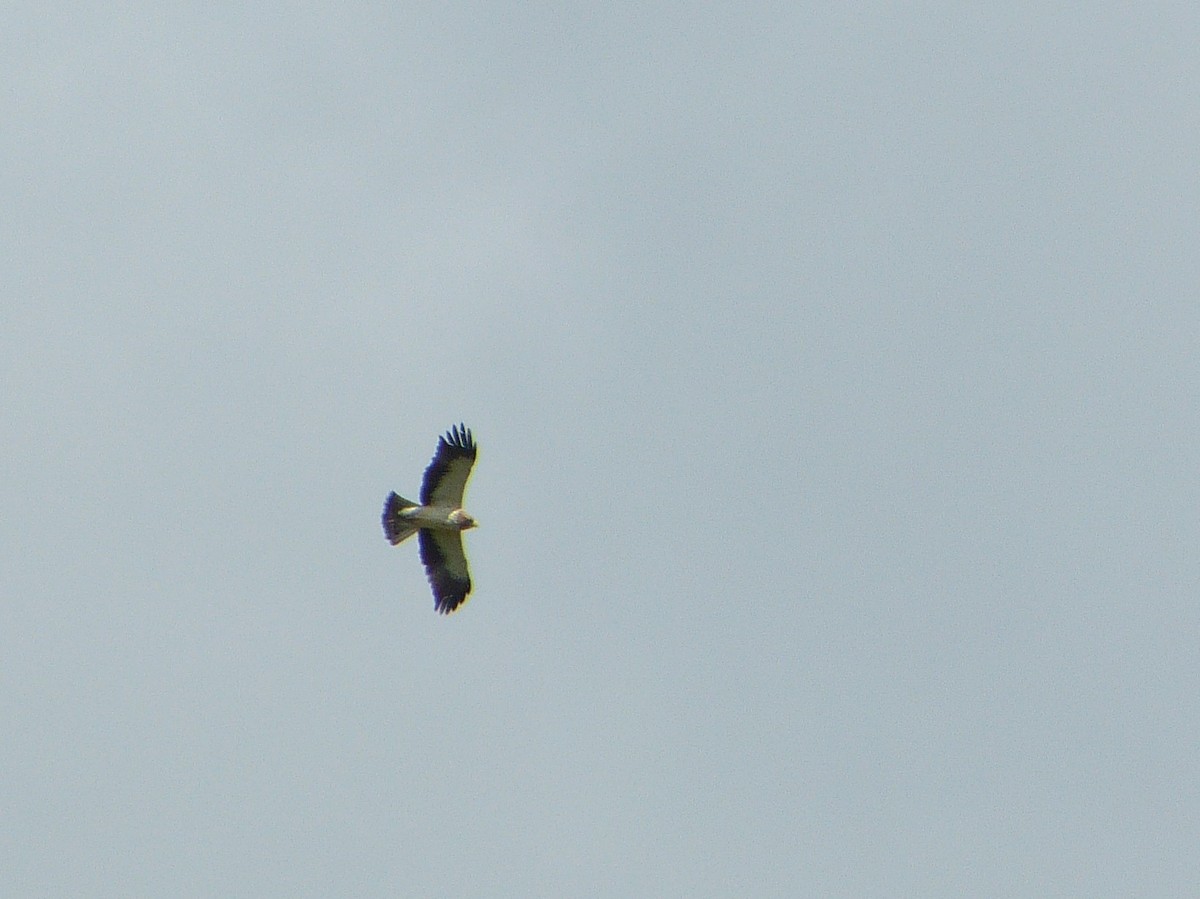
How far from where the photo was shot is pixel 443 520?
5441cm

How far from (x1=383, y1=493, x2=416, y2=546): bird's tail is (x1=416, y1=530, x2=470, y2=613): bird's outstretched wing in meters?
0.81

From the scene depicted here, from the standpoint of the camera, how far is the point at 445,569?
55812 millimetres

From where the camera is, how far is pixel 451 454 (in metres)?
53.8

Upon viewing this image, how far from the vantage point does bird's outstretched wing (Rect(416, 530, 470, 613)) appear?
55.5 m

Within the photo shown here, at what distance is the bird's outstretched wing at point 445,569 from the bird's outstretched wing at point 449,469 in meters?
1.40

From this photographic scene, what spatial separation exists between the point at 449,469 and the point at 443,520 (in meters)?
1.33

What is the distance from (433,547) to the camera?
182 feet

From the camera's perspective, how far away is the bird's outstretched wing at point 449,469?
53844 mm

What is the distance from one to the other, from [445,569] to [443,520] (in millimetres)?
1884

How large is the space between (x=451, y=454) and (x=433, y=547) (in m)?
2.87

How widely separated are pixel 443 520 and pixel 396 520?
3.72 feet

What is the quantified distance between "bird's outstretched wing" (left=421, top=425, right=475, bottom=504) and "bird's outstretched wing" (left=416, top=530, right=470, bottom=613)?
1396 mm

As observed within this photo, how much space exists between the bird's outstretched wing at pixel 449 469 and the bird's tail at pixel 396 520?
60 cm

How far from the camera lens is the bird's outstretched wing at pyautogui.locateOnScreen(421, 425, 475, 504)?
53.8m
